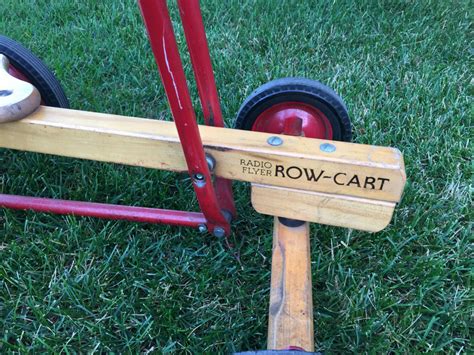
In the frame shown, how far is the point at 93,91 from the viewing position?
201cm

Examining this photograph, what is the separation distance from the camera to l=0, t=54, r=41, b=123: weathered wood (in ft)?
3.81

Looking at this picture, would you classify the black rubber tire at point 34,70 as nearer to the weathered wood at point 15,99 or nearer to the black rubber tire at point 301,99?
the weathered wood at point 15,99

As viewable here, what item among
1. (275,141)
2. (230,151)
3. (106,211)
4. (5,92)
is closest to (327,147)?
(275,141)

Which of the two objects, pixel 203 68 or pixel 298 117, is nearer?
pixel 203 68

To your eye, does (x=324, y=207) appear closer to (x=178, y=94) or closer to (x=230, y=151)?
(x=230, y=151)

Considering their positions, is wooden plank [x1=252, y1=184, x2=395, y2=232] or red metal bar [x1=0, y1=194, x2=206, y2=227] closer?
wooden plank [x1=252, y1=184, x2=395, y2=232]

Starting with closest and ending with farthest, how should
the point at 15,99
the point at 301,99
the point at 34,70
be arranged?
the point at 15,99 → the point at 301,99 → the point at 34,70

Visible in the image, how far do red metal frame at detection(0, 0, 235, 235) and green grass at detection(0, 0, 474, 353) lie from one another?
67 mm

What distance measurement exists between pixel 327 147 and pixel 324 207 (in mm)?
144

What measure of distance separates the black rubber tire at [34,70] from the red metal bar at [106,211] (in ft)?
1.00

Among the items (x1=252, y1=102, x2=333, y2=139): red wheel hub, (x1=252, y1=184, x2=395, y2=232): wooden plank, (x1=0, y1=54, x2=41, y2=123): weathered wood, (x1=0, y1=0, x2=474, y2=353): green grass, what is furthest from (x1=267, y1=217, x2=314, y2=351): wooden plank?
(x1=0, y1=54, x2=41, y2=123): weathered wood

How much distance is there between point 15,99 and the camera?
3.88ft

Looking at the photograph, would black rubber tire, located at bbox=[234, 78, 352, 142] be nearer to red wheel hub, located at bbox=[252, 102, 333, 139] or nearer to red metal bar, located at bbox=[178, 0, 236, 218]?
→ red wheel hub, located at bbox=[252, 102, 333, 139]

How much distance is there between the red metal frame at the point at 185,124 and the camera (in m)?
0.90
